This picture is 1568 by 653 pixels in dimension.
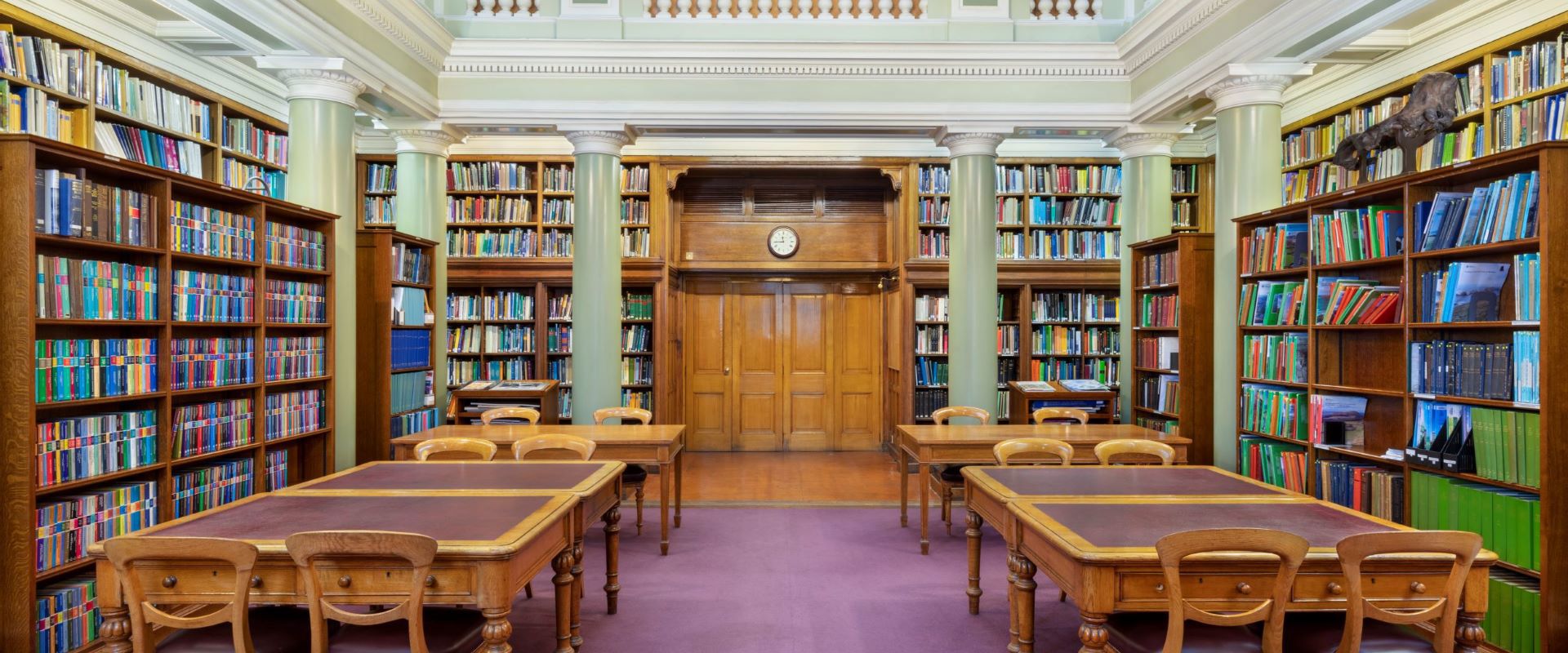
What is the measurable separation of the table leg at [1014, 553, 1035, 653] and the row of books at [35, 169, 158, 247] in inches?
145

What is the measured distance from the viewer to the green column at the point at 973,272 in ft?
21.4

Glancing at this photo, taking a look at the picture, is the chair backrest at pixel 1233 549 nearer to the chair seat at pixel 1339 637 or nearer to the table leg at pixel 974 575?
the chair seat at pixel 1339 637

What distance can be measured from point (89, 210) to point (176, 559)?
1828 millimetres

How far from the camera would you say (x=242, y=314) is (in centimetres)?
411

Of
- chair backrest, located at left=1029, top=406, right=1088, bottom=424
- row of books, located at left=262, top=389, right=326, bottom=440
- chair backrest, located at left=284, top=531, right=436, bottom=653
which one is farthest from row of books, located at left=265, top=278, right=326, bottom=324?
chair backrest, located at left=1029, top=406, right=1088, bottom=424

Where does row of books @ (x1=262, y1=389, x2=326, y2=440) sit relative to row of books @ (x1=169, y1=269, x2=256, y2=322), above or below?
below

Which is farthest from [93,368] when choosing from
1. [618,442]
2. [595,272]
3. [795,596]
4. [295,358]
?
[595,272]

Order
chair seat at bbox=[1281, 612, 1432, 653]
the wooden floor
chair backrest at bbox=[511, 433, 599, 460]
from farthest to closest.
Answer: the wooden floor < chair backrest at bbox=[511, 433, 599, 460] < chair seat at bbox=[1281, 612, 1432, 653]

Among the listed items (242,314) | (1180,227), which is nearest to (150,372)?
(242,314)

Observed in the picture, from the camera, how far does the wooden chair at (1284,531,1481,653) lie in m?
2.05

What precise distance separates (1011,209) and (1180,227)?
1612 millimetres

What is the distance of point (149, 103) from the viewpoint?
5023mm

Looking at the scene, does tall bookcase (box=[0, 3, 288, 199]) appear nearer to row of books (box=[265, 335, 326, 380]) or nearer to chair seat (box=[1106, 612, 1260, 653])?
row of books (box=[265, 335, 326, 380])

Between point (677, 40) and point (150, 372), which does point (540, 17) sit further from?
point (150, 372)
